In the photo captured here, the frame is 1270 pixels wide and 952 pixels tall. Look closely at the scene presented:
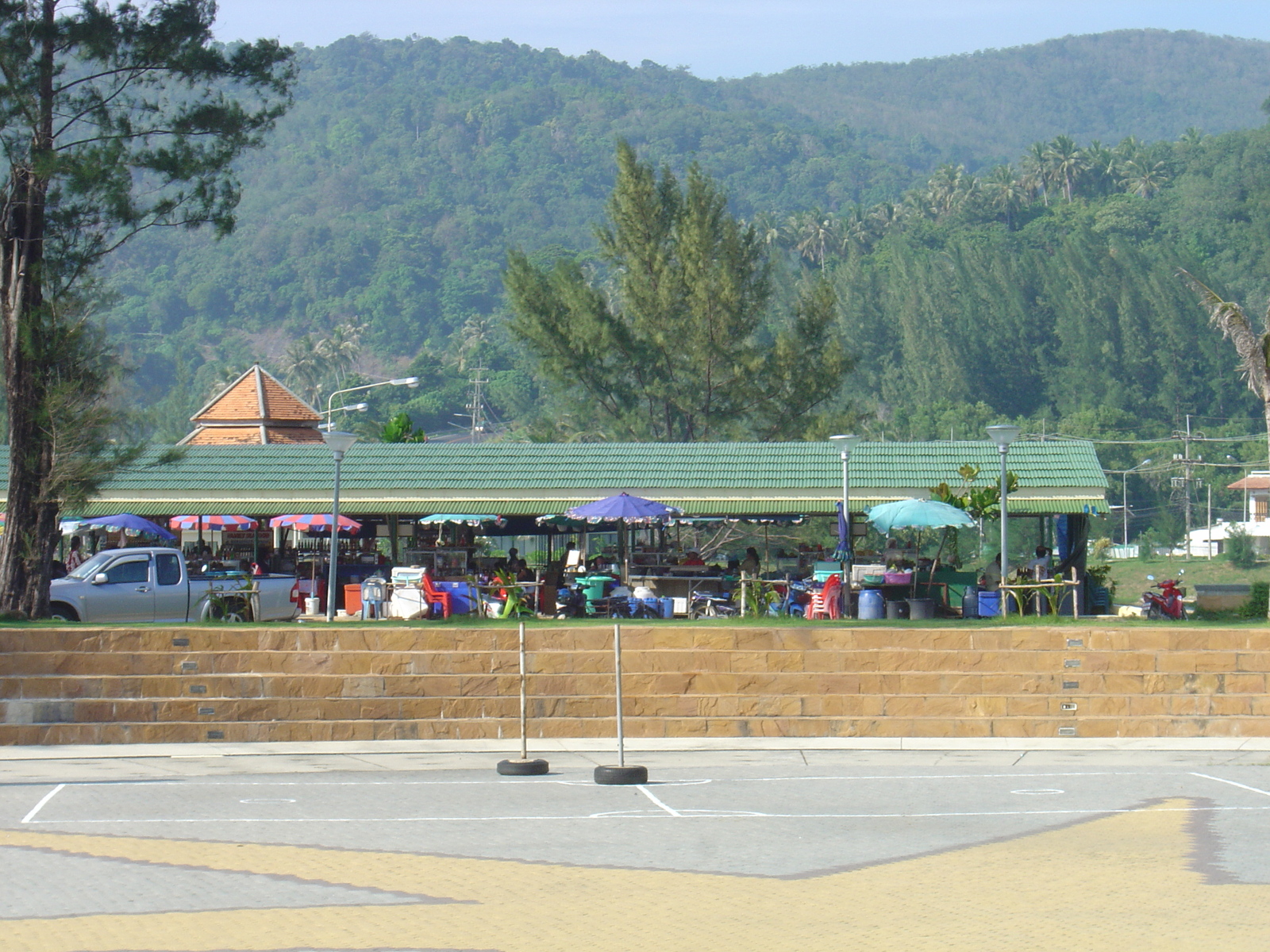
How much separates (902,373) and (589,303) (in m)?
75.6

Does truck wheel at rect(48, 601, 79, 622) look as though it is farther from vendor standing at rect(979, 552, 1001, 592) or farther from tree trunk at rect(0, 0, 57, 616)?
vendor standing at rect(979, 552, 1001, 592)

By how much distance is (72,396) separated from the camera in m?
20.4

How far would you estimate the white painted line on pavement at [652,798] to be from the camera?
12.9 m

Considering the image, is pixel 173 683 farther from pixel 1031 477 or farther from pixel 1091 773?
pixel 1031 477

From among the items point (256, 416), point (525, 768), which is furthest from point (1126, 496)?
point (525, 768)

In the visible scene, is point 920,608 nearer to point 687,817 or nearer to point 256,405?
point 687,817

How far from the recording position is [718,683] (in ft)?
57.9

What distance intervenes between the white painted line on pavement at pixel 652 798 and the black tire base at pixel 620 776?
86 mm

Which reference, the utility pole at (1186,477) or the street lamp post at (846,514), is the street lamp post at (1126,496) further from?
the street lamp post at (846,514)

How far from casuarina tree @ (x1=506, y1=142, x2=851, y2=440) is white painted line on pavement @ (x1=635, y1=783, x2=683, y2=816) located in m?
36.7

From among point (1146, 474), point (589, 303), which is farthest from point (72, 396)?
point (1146, 474)

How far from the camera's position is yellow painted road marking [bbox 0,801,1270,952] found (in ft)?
28.1

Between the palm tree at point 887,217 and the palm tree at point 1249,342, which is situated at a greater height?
the palm tree at point 887,217

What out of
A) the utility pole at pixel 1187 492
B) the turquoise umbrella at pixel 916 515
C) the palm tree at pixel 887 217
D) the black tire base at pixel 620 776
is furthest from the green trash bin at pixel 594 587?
the palm tree at pixel 887 217
